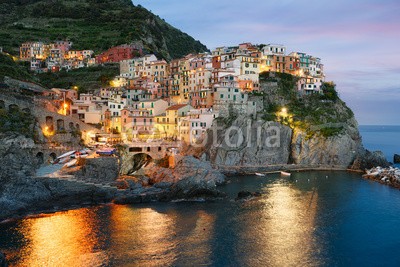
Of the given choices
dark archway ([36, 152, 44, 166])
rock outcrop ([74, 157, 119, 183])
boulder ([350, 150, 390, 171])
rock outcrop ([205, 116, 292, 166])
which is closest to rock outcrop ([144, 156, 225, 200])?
rock outcrop ([74, 157, 119, 183])

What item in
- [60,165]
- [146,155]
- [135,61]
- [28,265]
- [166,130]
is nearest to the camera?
[28,265]

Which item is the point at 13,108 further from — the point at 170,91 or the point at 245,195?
the point at 245,195

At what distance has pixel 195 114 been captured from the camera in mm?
63781

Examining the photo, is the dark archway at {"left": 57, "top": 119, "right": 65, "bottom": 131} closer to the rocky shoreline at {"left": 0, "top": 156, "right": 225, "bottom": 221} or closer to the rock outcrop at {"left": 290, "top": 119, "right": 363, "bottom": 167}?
the rocky shoreline at {"left": 0, "top": 156, "right": 225, "bottom": 221}

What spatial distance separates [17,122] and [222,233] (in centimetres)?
3023

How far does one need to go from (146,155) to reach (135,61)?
30.2 m

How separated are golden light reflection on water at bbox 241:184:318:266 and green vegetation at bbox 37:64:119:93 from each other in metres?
46.2

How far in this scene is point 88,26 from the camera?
116 metres

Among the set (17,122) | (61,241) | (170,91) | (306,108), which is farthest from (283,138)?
(61,241)

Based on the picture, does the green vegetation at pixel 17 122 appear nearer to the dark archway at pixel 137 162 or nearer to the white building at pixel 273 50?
the dark archway at pixel 137 162

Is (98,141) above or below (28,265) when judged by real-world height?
above

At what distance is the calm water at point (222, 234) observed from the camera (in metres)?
30.1

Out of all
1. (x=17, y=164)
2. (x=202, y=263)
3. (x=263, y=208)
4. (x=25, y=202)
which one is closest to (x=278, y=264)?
(x=202, y=263)

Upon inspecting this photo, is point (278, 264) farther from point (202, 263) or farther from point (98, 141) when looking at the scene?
point (98, 141)
